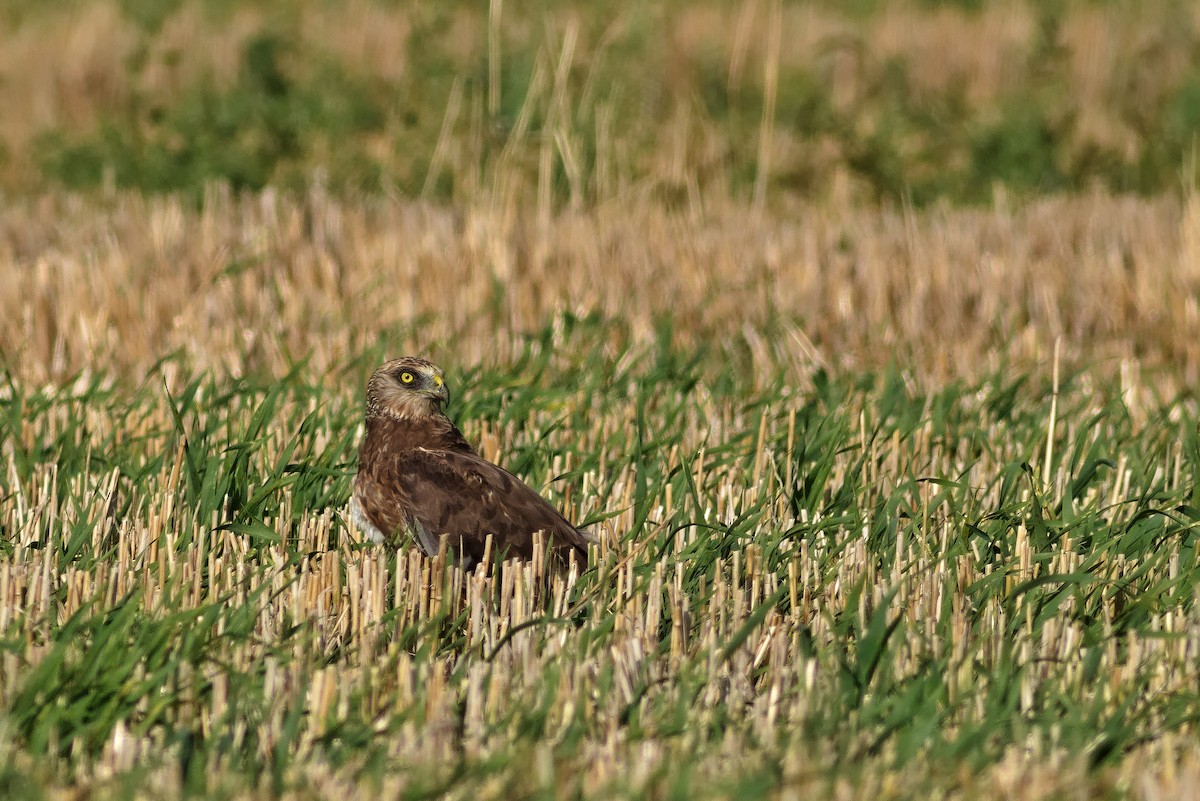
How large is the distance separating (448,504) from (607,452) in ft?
3.25

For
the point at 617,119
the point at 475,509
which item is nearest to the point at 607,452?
the point at 475,509

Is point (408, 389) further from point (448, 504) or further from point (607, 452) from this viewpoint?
point (607, 452)

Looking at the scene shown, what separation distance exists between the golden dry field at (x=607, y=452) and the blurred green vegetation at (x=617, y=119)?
73 millimetres

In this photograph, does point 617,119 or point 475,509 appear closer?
point 475,509

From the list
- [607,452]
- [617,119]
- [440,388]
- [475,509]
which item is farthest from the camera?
[617,119]

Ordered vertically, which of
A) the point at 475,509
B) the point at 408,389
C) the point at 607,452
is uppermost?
the point at 408,389

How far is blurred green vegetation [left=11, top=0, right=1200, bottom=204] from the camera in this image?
9.77m

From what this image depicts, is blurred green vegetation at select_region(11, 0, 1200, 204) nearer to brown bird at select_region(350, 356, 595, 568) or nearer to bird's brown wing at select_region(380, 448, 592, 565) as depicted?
brown bird at select_region(350, 356, 595, 568)

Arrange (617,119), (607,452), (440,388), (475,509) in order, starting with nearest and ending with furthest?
1. (475,509)
2. (440,388)
3. (607,452)
4. (617,119)

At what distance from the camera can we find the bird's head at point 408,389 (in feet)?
15.4

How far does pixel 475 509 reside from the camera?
434 centimetres

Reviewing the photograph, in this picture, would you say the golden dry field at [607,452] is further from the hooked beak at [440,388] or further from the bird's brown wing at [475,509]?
the hooked beak at [440,388]

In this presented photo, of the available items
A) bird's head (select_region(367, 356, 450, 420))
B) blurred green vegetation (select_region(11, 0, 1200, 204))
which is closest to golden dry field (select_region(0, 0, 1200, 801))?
blurred green vegetation (select_region(11, 0, 1200, 204))

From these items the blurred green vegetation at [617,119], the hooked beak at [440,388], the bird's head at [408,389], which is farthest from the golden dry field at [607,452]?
the hooked beak at [440,388]
